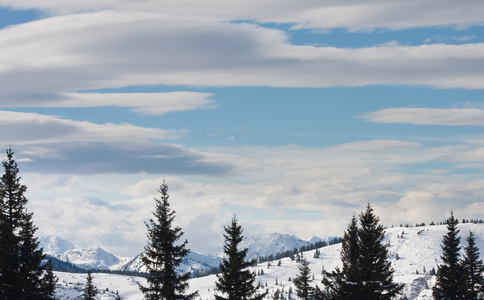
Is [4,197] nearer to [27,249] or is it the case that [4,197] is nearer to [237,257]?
[27,249]

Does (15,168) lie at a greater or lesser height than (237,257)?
greater

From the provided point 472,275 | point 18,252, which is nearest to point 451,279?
point 472,275

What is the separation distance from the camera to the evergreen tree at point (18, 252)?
4428 centimetres

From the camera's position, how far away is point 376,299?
45938 millimetres

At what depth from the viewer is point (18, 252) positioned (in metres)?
46.6

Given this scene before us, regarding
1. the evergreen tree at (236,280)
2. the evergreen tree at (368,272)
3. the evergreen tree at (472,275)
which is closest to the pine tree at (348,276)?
the evergreen tree at (368,272)

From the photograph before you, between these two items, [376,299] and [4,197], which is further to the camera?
[4,197]

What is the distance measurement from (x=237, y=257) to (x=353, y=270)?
924 cm

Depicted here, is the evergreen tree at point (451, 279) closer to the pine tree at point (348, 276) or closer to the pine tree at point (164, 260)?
the pine tree at point (348, 276)

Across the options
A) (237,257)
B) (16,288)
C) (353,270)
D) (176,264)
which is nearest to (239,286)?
(237,257)

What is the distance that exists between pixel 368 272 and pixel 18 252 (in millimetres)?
26687

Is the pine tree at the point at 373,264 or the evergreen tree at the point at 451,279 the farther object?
the evergreen tree at the point at 451,279

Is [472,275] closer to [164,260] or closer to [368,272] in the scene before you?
[368,272]

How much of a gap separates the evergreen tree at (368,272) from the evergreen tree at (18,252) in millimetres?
22018
